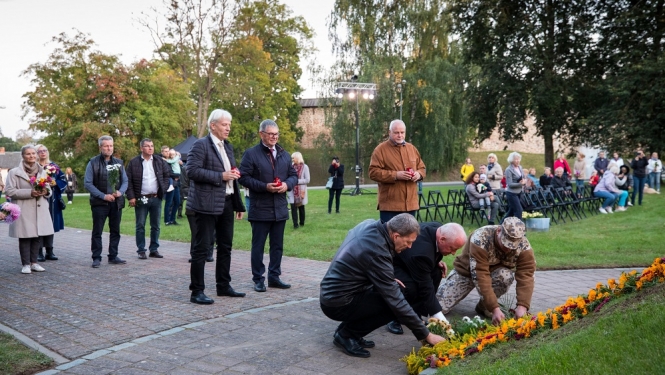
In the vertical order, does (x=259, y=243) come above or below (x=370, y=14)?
below

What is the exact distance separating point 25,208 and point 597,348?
25.8ft

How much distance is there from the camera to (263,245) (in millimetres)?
7184

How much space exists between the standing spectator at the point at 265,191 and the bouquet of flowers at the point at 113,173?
303cm

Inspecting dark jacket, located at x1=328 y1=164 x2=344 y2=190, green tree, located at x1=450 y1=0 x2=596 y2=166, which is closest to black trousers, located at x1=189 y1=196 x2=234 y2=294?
dark jacket, located at x1=328 y1=164 x2=344 y2=190

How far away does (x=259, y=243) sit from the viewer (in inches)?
281

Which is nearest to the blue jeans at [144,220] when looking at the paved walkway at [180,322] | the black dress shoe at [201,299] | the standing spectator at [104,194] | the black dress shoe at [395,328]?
the standing spectator at [104,194]

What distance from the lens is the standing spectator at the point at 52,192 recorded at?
9.27 metres

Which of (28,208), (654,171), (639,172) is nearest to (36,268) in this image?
(28,208)

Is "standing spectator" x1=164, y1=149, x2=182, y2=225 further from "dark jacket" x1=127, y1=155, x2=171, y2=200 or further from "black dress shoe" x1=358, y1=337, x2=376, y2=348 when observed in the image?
"black dress shoe" x1=358, y1=337, x2=376, y2=348

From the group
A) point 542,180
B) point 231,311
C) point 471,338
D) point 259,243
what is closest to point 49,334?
point 231,311

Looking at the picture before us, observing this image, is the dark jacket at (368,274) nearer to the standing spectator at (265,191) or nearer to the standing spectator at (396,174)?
the standing spectator at (265,191)

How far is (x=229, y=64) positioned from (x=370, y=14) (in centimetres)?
997

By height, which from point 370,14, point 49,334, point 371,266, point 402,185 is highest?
point 370,14

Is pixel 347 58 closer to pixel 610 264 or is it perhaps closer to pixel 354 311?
pixel 610 264
